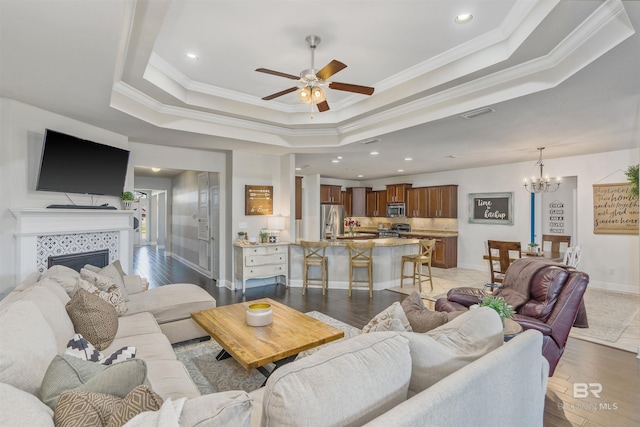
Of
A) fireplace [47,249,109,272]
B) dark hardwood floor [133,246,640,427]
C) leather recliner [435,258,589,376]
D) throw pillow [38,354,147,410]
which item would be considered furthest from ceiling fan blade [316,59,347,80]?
fireplace [47,249,109,272]

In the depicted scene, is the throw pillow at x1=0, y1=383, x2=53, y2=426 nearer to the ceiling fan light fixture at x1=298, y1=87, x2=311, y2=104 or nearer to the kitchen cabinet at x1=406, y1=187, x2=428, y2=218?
the ceiling fan light fixture at x1=298, y1=87, x2=311, y2=104

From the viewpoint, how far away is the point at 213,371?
2.81 m

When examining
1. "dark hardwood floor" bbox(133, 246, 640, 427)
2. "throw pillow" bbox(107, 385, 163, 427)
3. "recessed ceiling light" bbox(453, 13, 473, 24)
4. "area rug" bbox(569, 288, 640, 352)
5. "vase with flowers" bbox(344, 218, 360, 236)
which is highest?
"recessed ceiling light" bbox(453, 13, 473, 24)

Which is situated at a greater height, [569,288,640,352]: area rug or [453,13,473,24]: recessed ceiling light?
[453,13,473,24]: recessed ceiling light

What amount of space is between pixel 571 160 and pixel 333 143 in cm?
482

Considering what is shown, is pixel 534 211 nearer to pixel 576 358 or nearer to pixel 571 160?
pixel 571 160

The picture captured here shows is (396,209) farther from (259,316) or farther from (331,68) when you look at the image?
(259,316)

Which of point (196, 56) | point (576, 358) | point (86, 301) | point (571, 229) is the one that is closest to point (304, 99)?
point (196, 56)

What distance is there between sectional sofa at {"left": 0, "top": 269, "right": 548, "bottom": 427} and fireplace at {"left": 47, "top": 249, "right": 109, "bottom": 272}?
2.55m

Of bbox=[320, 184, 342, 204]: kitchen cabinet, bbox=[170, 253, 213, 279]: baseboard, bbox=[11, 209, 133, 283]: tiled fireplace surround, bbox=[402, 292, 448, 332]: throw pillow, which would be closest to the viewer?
bbox=[402, 292, 448, 332]: throw pillow

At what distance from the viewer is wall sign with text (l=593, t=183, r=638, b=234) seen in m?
5.52

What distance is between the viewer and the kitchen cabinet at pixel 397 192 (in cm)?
917

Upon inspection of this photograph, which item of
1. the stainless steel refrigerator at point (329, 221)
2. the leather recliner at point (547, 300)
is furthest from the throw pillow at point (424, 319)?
the stainless steel refrigerator at point (329, 221)

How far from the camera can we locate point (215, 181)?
6.55 m
